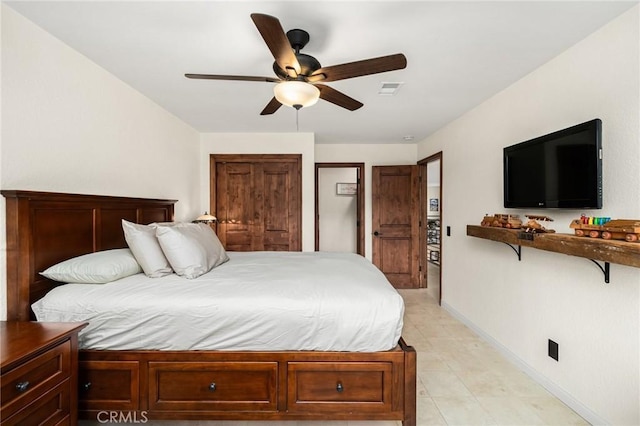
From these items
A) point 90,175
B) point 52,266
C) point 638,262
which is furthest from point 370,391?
point 90,175

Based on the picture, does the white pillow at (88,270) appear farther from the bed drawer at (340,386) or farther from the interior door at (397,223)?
the interior door at (397,223)

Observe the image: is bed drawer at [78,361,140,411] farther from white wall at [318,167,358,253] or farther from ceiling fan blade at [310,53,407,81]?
white wall at [318,167,358,253]

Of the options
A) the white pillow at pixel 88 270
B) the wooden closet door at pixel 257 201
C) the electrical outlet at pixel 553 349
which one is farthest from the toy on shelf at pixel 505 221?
the white pillow at pixel 88 270

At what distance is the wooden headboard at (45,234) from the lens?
159 centimetres

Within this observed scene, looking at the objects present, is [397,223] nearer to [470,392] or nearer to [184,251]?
[470,392]

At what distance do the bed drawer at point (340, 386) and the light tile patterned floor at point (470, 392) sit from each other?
0.28 meters

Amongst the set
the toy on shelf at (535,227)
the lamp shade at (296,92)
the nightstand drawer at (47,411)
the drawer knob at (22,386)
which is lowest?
the nightstand drawer at (47,411)

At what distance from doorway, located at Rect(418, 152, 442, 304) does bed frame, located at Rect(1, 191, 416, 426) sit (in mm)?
2749

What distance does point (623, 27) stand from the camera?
5.27 ft

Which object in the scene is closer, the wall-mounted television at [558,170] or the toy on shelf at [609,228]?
the toy on shelf at [609,228]

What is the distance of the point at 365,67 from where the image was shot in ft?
5.31

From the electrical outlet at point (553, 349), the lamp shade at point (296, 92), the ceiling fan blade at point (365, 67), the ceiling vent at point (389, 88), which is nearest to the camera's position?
the ceiling fan blade at point (365, 67)

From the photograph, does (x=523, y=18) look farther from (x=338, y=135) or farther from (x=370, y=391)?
(x=338, y=135)

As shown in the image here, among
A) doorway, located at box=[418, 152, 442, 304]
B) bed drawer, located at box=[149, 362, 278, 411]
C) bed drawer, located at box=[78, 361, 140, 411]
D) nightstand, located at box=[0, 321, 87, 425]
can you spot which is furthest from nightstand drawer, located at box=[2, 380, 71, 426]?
doorway, located at box=[418, 152, 442, 304]
